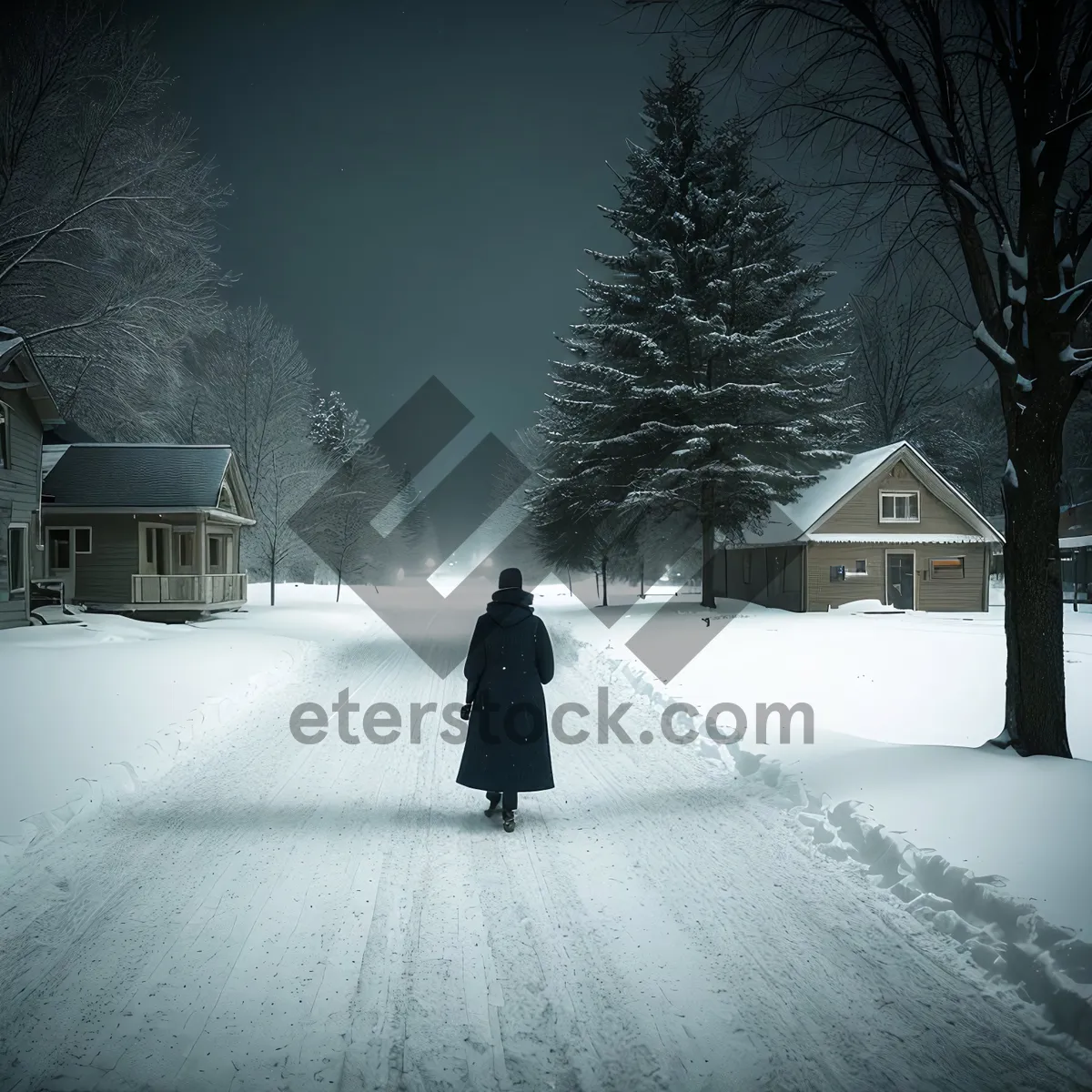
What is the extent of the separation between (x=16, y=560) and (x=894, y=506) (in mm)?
29040

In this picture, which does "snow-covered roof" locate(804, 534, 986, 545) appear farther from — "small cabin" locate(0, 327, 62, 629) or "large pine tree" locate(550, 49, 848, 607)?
"small cabin" locate(0, 327, 62, 629)

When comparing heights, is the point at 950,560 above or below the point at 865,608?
above

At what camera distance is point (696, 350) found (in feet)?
78.9

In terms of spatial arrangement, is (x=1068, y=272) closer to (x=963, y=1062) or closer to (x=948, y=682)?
(x=963, y=1062)

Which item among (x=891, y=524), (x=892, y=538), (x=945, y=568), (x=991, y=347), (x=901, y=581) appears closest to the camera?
(x=991, y=347)

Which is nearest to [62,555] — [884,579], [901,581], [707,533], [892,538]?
[707,533]

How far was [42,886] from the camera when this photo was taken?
4473 mm

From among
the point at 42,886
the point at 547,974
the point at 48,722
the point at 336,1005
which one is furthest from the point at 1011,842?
the point at 48,722

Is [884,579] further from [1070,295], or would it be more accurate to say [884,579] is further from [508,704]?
[508,704]

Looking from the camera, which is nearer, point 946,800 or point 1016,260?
point 946,800

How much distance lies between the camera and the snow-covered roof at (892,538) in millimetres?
27047

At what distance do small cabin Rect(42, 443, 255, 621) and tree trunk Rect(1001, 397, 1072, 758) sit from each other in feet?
72.3

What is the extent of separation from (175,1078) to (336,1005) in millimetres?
691

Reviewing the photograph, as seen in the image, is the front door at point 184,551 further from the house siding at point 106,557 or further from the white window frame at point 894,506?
the white window frame at point 894,506
